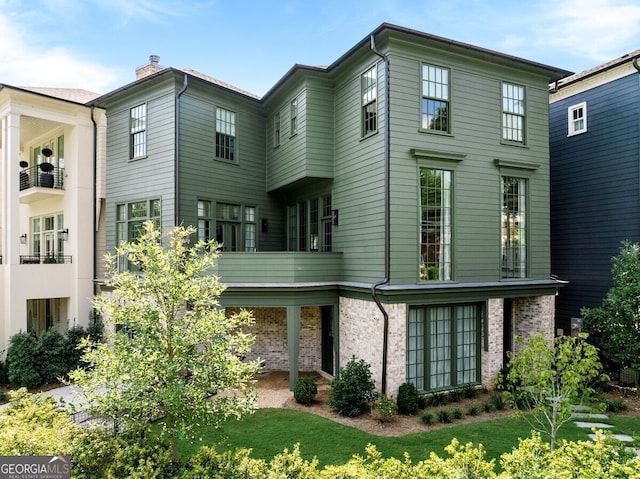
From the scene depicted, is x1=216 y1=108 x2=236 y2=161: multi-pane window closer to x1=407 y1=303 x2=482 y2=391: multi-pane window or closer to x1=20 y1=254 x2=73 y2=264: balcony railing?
x1=20 y1=254 x2=73 y2=264: balcony railing

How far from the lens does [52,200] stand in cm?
1672

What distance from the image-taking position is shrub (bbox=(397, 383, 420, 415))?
10.5 m

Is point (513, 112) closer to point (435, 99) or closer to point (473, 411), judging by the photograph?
point (435, 99)

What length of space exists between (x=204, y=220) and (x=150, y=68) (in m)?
6.77

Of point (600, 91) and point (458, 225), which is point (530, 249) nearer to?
point (458, 225)

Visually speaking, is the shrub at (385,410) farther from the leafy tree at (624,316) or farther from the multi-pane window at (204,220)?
the multi-pane window at (204,220)

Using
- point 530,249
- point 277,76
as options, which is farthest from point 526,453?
point 277,76

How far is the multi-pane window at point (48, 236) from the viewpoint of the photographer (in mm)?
16500

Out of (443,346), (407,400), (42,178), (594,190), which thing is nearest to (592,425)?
(443,346)

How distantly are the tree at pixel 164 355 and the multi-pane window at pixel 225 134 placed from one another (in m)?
8.62

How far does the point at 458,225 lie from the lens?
11.7 meters

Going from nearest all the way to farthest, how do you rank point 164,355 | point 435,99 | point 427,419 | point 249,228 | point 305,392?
point 164,355 < point 427,419 < point 305,392 < point 435,99 < point 249,228

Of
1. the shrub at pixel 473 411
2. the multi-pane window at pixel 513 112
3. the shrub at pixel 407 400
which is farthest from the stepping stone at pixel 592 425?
the multi-pane window at pixel 513 112

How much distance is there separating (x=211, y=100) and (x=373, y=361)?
9.80 meters
